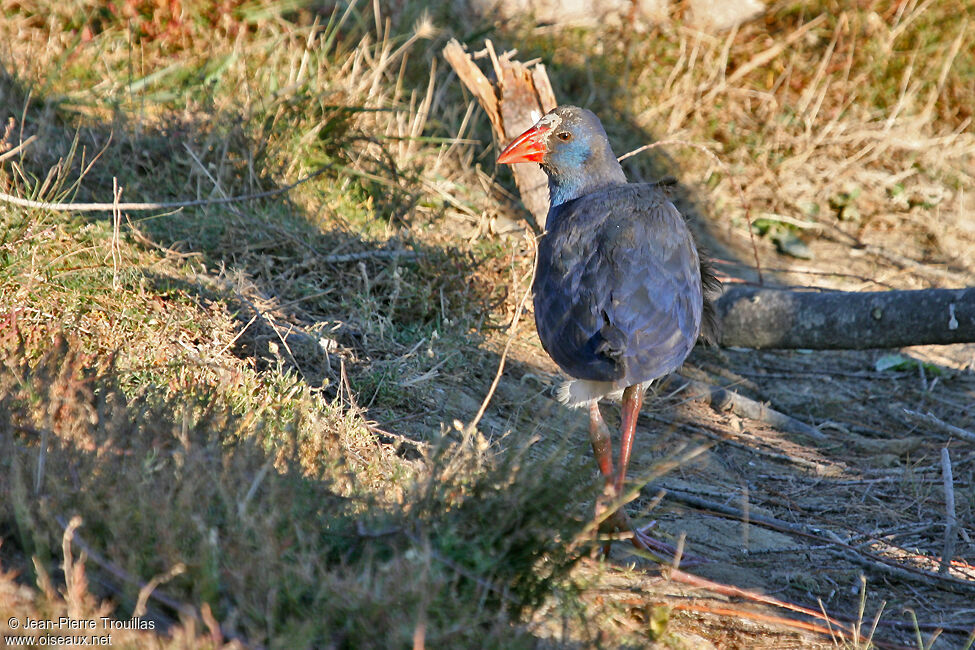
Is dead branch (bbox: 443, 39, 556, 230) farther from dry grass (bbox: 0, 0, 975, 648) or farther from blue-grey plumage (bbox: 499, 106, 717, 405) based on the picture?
blue-grey plumage (bbox: 499, 106, 717, 405)

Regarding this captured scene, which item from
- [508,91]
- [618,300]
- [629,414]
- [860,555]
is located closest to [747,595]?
[860,555]

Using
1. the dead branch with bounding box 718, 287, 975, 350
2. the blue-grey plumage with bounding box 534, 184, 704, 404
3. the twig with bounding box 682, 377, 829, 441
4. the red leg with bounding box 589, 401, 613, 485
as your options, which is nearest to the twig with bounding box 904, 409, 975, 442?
the dead branch with bounding box 718, 287, 975, 350

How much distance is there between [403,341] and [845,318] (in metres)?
1.99

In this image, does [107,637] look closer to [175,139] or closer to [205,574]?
[205,574]

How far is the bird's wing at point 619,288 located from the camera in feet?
9.60

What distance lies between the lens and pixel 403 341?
13.4 feet

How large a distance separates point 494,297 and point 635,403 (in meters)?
1.41

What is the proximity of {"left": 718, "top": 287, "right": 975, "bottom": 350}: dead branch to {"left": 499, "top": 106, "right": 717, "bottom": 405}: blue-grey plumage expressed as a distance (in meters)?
0.91

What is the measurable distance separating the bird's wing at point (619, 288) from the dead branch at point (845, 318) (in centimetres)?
120

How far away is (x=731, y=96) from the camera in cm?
656

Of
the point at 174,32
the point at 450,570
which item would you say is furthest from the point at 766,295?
the point at 174,32

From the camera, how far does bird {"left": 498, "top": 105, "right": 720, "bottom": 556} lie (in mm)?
2924

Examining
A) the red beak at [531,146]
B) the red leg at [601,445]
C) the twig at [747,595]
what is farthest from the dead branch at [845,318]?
the twig at [747,595]

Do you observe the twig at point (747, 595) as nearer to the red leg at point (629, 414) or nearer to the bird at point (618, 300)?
the bird at point (618, 300)
